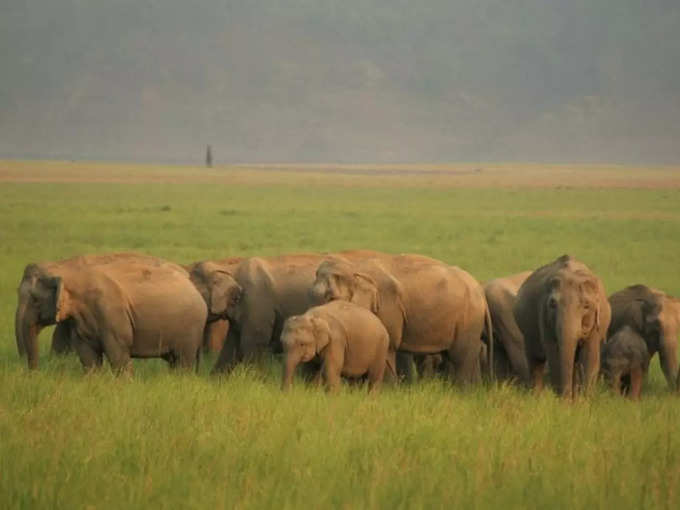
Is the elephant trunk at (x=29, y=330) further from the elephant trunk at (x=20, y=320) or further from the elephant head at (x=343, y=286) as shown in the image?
the elephant head at (x=343, y=286)

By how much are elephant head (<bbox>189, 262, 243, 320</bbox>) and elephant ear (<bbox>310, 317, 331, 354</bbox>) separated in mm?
2870

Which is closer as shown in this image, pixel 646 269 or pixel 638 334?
pixel 638 334

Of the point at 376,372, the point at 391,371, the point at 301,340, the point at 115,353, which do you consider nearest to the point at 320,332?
the point at 301,340

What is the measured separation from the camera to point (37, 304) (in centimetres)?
1366

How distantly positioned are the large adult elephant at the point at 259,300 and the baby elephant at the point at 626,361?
3092mm

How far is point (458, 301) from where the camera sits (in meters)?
14.7

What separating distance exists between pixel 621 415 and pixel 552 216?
158ft

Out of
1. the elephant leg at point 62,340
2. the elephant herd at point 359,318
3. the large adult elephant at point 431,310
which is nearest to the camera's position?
the elephant herd at point 359,318

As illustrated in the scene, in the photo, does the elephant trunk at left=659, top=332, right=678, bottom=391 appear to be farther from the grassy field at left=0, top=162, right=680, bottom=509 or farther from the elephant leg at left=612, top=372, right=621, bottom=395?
the elephant leg at left=612, top=372, right=621, bottom=395

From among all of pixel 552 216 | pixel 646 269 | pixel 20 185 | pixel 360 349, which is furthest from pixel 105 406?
pixel 20 185

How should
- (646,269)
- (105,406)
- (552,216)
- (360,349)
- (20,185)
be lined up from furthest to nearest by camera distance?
(20,185)
(552,216)
(646,269)
(360,349)
(105,406)

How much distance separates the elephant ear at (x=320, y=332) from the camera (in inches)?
492

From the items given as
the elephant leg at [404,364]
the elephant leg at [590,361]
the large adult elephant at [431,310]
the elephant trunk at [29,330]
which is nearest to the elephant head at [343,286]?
the large adult elephant at [431,310]

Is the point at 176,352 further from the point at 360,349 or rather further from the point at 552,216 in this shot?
the point at 552,216
